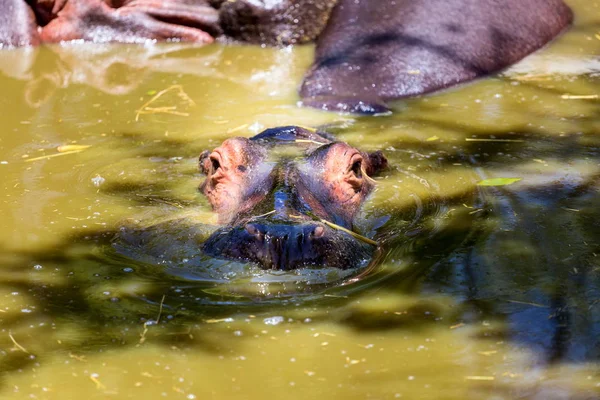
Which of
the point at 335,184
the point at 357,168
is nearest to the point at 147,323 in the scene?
the point at 335,184

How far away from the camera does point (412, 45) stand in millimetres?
6961

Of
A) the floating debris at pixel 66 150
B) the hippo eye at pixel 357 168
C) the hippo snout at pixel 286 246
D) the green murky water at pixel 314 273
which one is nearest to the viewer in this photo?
the green murky water at pixel 314 273

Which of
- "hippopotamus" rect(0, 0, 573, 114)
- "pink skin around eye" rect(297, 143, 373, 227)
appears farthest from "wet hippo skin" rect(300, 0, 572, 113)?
"pink skin around eye" rect(297, 143, 373, 227)

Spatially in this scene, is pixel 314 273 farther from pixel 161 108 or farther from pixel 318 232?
pixel 161 108

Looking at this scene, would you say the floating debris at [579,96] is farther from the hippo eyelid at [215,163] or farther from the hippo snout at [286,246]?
the hippo snout at [286,246]

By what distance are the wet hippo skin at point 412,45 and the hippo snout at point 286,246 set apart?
2.55 metres

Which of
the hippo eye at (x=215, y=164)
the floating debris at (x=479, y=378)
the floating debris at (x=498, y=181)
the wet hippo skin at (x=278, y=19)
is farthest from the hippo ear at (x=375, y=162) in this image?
the wet hippo skin at (x=278, y=19)

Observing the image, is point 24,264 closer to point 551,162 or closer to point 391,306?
point 391,306

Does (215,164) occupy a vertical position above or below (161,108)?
above

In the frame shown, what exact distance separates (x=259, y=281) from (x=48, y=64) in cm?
444

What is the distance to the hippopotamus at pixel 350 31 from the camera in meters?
6.72

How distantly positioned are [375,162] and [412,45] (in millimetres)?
2073

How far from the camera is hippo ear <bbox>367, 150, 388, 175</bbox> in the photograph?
512 cm

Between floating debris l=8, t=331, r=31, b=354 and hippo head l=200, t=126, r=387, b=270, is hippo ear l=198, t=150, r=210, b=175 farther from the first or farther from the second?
floating debris l=8, t=331, r=31, b=354
